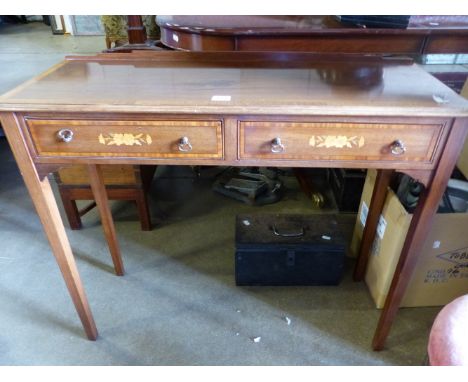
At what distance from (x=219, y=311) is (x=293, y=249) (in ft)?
1.24

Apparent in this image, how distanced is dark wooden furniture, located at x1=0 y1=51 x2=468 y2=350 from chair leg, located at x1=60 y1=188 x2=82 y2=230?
0.78 meters

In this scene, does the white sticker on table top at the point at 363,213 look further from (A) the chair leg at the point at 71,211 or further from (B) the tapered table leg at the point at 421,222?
(A) the chair leg at the point at 71,211

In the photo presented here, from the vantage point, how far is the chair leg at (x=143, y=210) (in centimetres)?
167

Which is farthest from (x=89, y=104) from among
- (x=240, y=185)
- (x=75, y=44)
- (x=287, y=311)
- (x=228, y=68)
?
(x=75, y=44)

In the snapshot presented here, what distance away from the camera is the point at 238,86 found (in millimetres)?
896

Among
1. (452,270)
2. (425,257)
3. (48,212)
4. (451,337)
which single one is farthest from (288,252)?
(48,212)

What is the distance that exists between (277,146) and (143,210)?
1.07 meters

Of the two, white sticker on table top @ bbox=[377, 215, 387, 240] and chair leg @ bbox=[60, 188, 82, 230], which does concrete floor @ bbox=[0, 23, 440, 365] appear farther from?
white sticker on table top @ bbox=[377, 215, 387, 240]

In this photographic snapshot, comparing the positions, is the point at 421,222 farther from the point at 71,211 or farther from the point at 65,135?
the point at 71,211

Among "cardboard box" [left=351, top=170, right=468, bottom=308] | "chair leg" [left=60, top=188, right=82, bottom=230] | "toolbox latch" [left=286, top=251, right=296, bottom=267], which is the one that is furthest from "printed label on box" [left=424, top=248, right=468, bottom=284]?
"chair leg" [left=60, top=188, right=82, bottom=230]

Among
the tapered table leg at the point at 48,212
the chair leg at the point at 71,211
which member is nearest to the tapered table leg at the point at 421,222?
the tapered table leg at the point at 48,212

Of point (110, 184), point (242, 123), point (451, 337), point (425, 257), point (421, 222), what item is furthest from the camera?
point (110, 184)

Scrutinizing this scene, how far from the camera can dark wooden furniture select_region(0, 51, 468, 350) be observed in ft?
2.56

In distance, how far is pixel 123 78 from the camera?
37.9 inches
